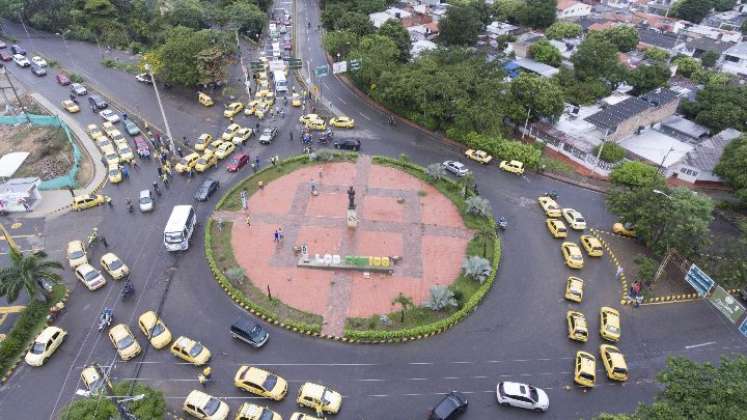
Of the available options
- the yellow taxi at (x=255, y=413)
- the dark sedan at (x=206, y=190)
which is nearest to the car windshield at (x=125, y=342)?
the yellow taxi at (x=255, y=413)

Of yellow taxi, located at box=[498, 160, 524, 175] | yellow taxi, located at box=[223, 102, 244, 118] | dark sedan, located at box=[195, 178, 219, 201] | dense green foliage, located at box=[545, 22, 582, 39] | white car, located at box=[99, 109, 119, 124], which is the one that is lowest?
dark sedan, located at box=[195, 178, 219, 201]

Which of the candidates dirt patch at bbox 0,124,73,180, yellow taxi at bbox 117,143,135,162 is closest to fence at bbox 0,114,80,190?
dirt patch at bbox 0,124,73,180

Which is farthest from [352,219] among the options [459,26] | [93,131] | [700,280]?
[459,26]

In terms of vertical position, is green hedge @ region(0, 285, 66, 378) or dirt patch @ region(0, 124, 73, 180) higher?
dirt patch @ region(0, 124, 73, 180)

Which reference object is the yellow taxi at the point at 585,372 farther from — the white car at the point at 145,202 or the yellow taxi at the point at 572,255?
the white car at the point at 145,202

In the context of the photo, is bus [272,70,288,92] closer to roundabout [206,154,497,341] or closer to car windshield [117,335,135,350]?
roundabout [206,154,497,341]

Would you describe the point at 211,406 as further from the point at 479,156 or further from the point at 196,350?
the point at 479,156

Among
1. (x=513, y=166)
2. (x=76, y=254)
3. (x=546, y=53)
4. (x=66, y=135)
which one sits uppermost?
(x=546, y=53)
